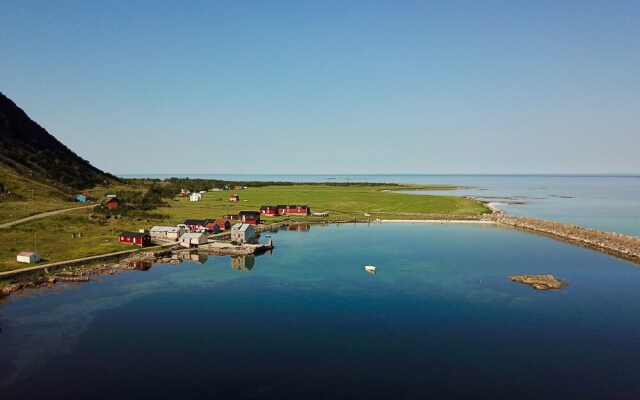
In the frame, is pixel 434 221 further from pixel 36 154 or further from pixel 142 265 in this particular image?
pixel 36 154

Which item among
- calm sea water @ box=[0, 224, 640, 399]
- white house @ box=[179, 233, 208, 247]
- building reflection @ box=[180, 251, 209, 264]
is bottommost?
calm sea water @ box=[0, 224, 640, 399]

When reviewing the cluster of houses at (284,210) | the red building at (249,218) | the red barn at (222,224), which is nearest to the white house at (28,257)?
the red barn at (222,224)

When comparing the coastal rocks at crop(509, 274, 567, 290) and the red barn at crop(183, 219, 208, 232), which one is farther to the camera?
the red barn at crop(183, 219, 208, 232)

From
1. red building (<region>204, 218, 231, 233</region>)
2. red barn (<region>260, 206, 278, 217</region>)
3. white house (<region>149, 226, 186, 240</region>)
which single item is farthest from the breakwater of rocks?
white house (<region>149, 226, 186, 240</region>)

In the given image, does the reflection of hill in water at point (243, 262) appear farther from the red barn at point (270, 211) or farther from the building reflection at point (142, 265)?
the red barn at point (270, 211)

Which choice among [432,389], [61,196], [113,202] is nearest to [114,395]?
[432,389]

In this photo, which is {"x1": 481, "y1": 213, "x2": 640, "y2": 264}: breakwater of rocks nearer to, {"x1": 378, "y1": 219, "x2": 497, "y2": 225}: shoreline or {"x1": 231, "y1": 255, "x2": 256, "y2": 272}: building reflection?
{"x1": 378, "y1": 219, "x2": 497, "y2": 225}: shoreline

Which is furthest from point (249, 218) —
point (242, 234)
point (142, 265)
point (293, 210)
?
point (142, 265)
